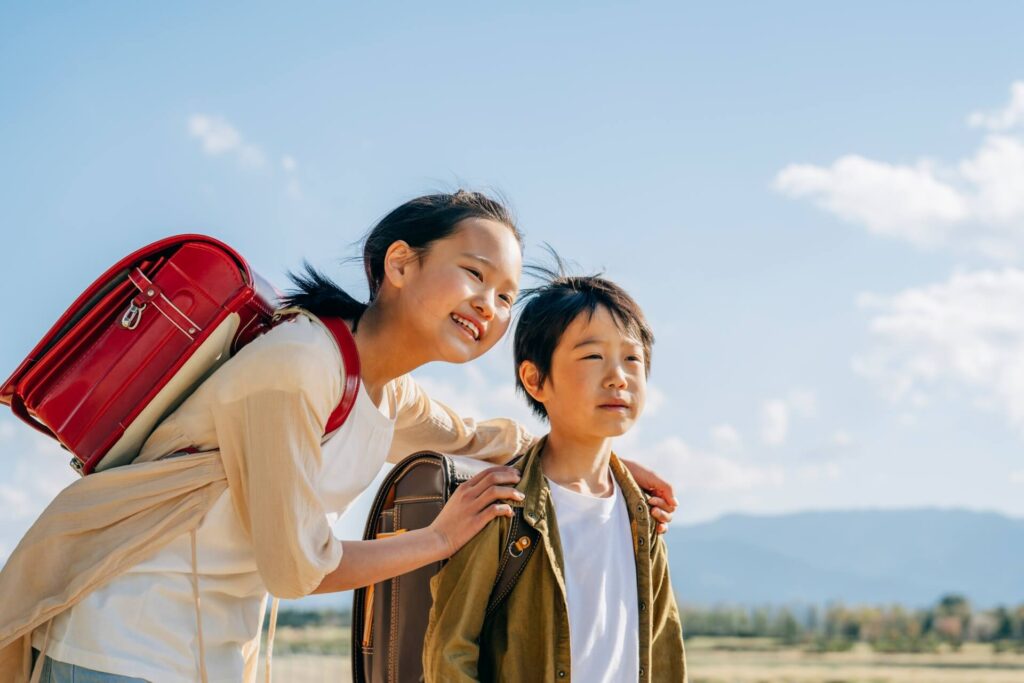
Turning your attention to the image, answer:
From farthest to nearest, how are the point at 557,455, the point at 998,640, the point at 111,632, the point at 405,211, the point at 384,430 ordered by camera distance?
the point at 998,640, the point at 557,455, the point at 405,211, the point at 384,430, the point at 111,632

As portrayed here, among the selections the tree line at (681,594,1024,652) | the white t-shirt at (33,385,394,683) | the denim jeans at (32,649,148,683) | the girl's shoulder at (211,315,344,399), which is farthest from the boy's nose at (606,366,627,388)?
the tree line at (681,594,1024,652)

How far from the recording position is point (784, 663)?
2403 cm

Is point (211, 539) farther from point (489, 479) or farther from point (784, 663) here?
point (784, 663)

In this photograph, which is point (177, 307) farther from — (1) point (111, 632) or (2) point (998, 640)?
(2) point (998, 640)

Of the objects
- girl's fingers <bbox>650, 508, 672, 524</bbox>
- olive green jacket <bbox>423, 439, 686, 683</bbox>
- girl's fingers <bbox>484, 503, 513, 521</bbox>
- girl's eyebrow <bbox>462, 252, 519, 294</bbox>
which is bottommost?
olive green jacket <bbox>423, 439, 686, 683</bbox>

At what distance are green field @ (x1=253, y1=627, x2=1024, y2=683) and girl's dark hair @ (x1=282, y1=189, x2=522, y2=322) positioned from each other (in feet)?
54.8

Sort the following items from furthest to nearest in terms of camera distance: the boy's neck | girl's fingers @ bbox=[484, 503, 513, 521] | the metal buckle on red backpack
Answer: the boy's neck, girl's fingers @ bbox=[484, 503, 513, 521], the metal buckle on red backpack

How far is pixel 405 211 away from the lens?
338cm

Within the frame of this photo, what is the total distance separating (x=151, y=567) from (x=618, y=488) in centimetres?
161

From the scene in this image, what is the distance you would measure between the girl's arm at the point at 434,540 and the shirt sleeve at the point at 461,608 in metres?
0.10

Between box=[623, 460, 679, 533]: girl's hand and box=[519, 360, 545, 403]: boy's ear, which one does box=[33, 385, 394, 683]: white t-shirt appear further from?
box=[623, 460, 679, 533]: girl's hand

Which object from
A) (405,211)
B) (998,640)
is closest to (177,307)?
(405,211)

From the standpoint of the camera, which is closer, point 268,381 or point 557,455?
point 268,381

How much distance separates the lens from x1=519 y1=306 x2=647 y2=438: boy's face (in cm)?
349
